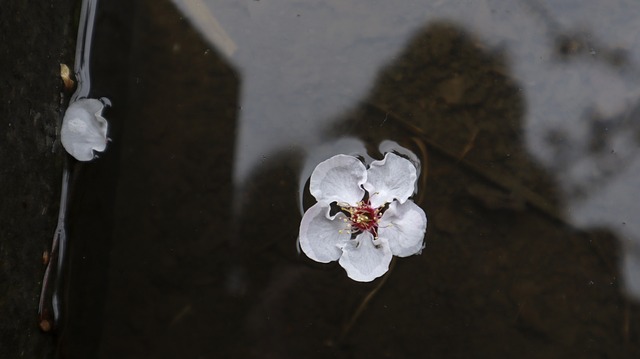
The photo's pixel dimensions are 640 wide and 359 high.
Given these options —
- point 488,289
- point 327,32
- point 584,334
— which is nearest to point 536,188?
point 488,289

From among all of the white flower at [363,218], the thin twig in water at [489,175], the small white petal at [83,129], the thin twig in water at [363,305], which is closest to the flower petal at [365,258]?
the white flower at [363,218]

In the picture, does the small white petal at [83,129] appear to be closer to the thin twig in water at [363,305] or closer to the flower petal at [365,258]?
the flower petal at [365,258]

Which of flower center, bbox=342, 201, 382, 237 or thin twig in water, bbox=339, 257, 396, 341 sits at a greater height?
flower center, bbox=342, 201, 382, 237

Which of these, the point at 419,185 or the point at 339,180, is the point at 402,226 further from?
the point at 339,180

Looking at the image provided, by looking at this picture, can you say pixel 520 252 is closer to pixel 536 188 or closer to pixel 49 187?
pixel 536 188

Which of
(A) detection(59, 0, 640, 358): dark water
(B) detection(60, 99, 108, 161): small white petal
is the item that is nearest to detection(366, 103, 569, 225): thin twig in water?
(A) detection(59, 0, 640, 358): dark water

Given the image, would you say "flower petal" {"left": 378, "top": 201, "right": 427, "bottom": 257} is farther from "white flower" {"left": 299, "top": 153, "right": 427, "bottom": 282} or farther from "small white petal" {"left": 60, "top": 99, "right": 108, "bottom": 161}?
"small white petal" {"left": 60, "top": 99, "right": 108, "bottom": 161}

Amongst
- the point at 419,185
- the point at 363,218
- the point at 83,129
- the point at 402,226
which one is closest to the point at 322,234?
the point at 363,218
